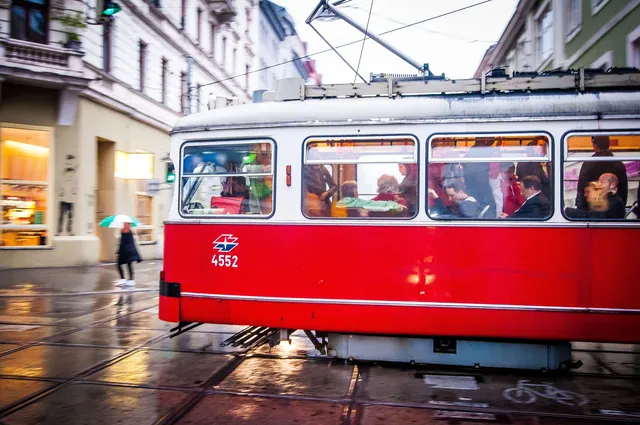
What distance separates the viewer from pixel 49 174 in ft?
54.2

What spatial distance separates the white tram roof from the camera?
5.52 meters

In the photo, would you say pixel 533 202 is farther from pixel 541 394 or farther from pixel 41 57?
pixel 41 57

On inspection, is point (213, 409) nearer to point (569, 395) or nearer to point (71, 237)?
point (569, 395)

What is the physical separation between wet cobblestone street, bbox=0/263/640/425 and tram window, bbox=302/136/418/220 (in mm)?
1765

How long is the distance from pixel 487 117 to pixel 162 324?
19.5 feet

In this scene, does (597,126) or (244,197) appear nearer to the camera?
(597,126)

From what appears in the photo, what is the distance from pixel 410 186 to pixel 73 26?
45.0 feet

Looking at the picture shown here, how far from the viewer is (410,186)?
5.71m

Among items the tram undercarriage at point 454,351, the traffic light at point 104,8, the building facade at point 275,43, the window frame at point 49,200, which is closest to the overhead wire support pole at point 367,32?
the traffic light at point 104,8

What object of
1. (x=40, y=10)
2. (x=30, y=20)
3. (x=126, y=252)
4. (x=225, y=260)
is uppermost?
(x=40, y=10)

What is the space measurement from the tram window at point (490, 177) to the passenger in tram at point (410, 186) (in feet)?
0.46

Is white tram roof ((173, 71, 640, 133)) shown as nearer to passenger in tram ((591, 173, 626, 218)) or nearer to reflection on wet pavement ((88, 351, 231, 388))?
passenger in tram ((591, 173, 626, 218))

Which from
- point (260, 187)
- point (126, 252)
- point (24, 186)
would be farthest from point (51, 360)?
point (24, 186)

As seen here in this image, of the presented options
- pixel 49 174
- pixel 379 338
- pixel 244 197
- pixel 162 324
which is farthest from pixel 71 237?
pixel 379 338
